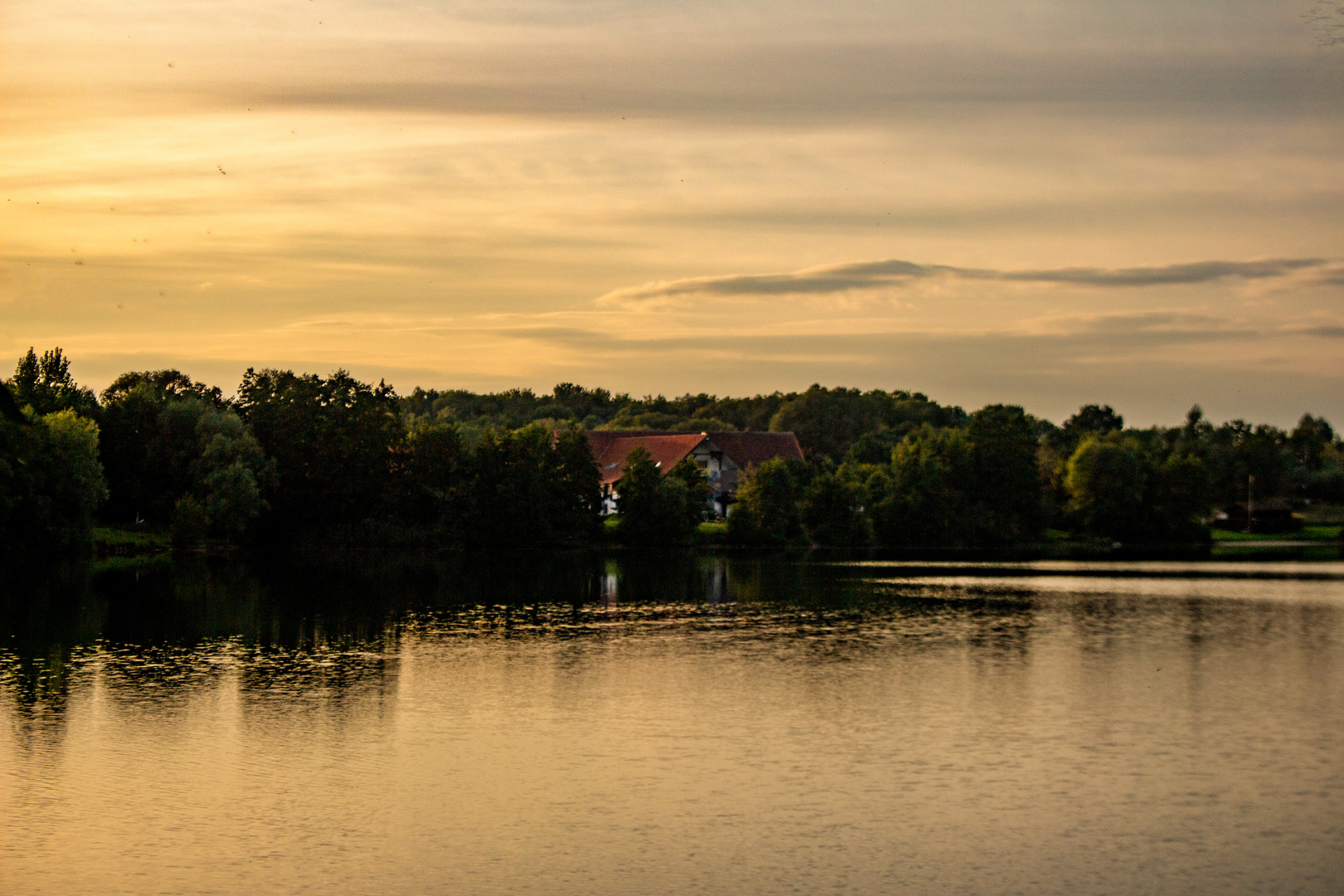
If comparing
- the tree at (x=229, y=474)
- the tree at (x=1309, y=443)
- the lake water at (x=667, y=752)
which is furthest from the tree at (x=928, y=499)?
the tree at (x=1309, y=443)

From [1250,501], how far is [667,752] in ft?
368

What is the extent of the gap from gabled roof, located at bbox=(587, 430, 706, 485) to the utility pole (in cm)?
5257

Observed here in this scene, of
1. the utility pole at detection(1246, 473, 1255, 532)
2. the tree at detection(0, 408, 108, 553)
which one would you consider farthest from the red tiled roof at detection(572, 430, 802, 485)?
the tree at detection(0, 408, 108, 553)

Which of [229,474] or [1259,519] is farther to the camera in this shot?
[1259,519]

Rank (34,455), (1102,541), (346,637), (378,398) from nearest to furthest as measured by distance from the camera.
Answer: (346,637)
(34,455)
(378,398)
(1102,541)

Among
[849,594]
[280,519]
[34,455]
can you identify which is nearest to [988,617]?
[849,594]

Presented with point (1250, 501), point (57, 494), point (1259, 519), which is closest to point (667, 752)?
point (57, 494)

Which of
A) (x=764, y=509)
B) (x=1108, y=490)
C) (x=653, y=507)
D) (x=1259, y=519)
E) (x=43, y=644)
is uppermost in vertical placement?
(x=1108, y=490)

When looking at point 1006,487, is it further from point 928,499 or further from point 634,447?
point 634,447

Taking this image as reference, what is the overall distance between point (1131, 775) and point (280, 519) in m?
Result: 69.4

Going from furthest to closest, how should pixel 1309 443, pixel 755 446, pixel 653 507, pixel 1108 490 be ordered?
pixel 1309 443 < pixel 755 446 < pixel 1108 490 < pixel 653 507

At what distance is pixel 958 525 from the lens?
91.8m

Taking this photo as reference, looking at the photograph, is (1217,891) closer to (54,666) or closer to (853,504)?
(54,666)

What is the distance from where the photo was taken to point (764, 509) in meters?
83.8
